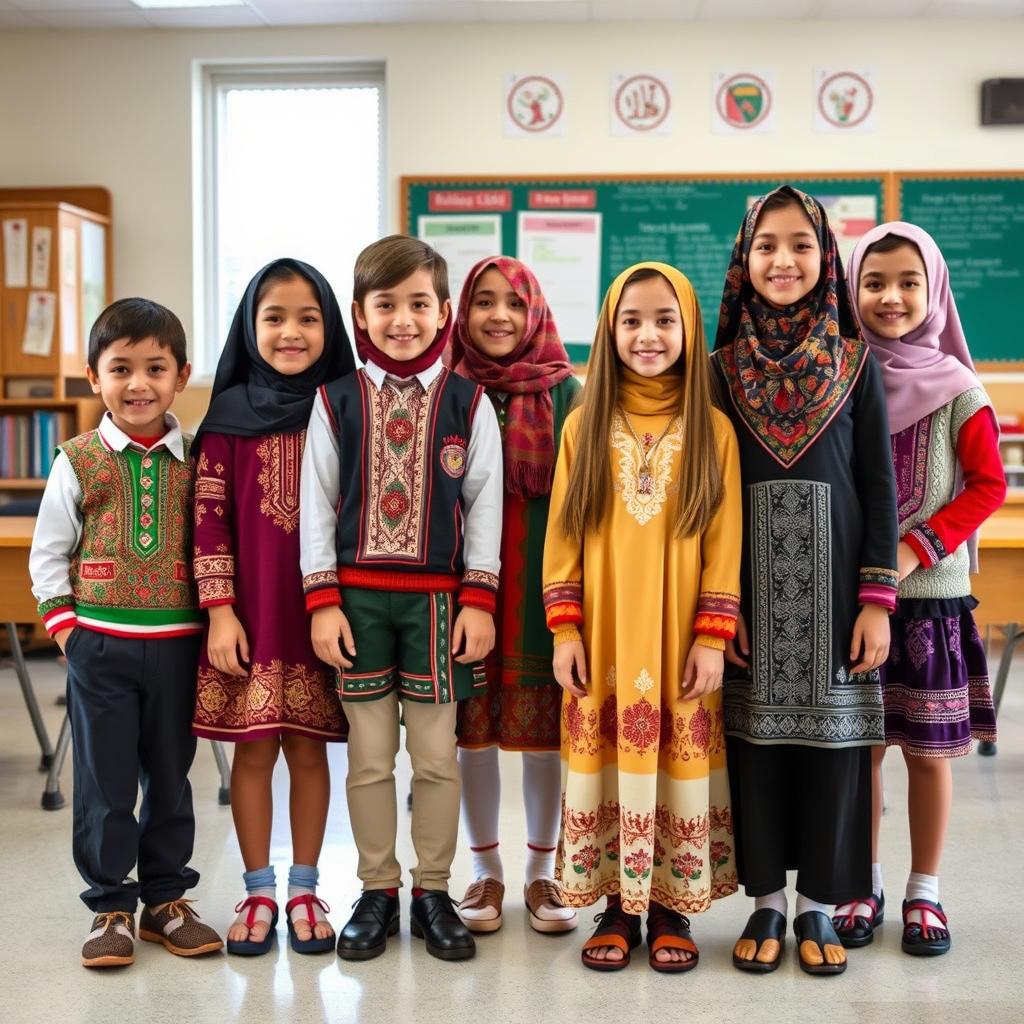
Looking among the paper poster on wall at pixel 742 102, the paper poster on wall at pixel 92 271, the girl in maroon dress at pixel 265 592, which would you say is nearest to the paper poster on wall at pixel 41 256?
the paper poster on wall at pixel 92 271

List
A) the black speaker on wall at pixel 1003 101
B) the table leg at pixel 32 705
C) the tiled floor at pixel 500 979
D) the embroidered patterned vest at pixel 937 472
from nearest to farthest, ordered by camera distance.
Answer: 1. the tiled floor at pixel 500 979
2. the embroidered patterned vest at pixel 937 472
3. the table leg at pixel 32 705
4. the black speaker on wall at pixel 1003 101

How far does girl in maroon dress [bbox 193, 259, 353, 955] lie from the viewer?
6.25 feet

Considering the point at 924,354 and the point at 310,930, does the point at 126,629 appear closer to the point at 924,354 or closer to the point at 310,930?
the point at 310,930

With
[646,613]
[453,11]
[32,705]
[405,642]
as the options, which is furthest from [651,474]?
[453,11]

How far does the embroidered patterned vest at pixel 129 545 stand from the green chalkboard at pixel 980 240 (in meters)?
4.02

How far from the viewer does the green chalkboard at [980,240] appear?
197 inches

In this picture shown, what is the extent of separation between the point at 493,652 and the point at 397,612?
24 cm

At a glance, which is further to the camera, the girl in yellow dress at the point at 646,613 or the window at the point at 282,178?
the window at the point at 282,178

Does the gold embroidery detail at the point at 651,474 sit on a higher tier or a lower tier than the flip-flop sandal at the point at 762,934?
higher

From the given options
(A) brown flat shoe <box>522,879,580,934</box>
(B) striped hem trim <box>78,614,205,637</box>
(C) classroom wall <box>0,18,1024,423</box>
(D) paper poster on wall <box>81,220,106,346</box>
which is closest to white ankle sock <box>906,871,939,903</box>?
(A) brown flat shoe <box>522,879,580,934</box>

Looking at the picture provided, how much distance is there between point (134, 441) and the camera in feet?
6.32

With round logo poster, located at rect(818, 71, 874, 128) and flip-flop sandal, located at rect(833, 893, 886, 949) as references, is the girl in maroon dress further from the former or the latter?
round logo poster, located at rect(818, 71, 874, 128)

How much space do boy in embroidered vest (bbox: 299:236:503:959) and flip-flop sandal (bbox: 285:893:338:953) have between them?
0.03m

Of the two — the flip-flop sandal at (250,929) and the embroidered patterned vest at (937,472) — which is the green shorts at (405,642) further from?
the embroidered patterned vest at (937,472)
